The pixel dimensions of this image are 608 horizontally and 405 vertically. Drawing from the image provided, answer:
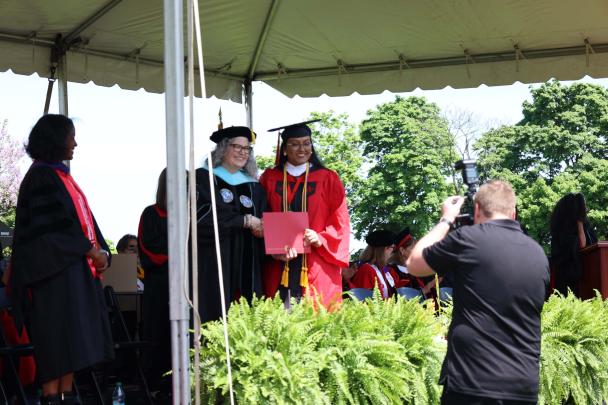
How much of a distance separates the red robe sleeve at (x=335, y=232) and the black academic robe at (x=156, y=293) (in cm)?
133

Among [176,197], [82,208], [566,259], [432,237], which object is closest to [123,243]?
[82,208]

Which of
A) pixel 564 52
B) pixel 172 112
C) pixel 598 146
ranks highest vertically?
pixel 598 146

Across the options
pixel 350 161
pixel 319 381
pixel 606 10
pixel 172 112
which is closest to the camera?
pixel 172 112

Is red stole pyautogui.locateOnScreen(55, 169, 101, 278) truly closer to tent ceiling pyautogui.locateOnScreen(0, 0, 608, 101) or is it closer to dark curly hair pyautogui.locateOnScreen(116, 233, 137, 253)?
tent ceiling pyautogui.locateOnScreen(0, 0, 608, 101)

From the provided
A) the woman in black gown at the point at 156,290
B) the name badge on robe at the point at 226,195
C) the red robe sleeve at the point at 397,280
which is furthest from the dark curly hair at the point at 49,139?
the red robe sleeve at the point at 397,280

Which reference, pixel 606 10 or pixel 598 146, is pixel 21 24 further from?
pixel 598 146

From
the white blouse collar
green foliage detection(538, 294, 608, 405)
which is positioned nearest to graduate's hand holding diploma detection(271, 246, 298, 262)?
the white blouse collar

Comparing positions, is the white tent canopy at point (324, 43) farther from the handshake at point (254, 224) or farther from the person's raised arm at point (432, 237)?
the person's raised arm at point (432, 237)

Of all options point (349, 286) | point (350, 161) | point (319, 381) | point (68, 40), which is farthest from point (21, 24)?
point (350, 161)

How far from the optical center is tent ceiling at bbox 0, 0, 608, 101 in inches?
314

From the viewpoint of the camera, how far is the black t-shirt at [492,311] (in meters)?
3.66

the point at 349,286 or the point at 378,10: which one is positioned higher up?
the point at 378,10

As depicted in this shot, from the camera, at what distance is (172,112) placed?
3.96 meters

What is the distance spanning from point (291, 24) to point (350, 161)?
44.5m
